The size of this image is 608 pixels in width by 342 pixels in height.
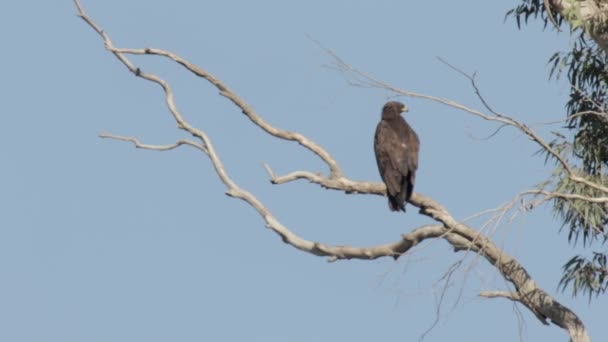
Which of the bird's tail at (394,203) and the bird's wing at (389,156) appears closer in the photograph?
the bird's tail at (394,203)

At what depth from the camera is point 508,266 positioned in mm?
10375

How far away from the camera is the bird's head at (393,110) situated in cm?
1180

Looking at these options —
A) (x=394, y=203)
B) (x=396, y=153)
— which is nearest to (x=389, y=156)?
(x=396, y=153)

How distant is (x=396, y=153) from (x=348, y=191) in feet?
3.50

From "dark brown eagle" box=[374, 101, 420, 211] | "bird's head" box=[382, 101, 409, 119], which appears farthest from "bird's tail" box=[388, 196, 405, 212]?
"bird's head" box=[382, 101, 409, 119]

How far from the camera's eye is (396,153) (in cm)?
1128

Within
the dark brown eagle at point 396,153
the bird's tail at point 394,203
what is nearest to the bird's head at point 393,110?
the dark brown eagle at point 396,153

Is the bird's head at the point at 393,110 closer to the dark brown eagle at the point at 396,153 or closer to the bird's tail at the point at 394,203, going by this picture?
the dark brown eagle at the point at 396,153

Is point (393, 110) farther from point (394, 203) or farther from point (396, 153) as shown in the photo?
point (394, 203)

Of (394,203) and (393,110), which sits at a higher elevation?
(393,110)

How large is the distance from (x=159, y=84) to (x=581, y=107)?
4.12m

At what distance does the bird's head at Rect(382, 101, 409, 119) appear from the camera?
11.8 m

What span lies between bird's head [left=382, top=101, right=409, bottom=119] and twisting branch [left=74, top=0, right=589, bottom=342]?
4.38 ft

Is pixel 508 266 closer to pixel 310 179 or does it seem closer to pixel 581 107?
pixel 310 179
